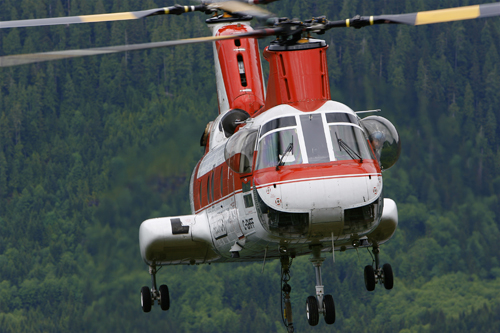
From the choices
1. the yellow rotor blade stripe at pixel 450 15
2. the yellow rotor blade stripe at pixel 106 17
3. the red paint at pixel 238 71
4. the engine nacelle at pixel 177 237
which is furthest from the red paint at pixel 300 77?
the red paint at pixel 238 71

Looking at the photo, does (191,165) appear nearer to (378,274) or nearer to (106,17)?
(106,17)

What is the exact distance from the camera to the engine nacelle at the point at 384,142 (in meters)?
17.3

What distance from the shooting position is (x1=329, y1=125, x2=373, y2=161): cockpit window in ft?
51.3

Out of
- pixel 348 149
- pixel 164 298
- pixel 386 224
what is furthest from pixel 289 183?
pixel 164 298

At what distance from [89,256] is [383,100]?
19270 millimetres

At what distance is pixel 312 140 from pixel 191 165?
21.9m

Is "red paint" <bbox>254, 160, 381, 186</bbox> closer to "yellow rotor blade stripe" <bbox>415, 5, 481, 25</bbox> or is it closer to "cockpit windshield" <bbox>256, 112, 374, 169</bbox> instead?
"cockpit windshield" <bbox>256, 112, 374, 169</bbox>

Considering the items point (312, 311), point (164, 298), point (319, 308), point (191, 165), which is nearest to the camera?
point (312, 311)

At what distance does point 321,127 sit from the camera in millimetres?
15852

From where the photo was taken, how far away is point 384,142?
17359 millimetres

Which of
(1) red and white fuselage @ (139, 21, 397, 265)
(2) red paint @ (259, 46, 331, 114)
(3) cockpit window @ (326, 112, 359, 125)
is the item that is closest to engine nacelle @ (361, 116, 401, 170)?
(1) red and white fuselage @ (139, 21, 397, 265)

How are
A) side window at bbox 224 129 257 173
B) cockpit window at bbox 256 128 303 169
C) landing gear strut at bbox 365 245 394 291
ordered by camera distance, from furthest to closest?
landing gear strut at bbox 365 245 394 291 < side window at bbox 224 129 257 173 < cockpit window at bbox 256 128 303 169

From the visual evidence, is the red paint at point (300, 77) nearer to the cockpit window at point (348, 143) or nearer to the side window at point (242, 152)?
the side window at point (242, 152)

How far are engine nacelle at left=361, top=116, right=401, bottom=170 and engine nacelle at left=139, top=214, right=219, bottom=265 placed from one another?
13.7 feet
